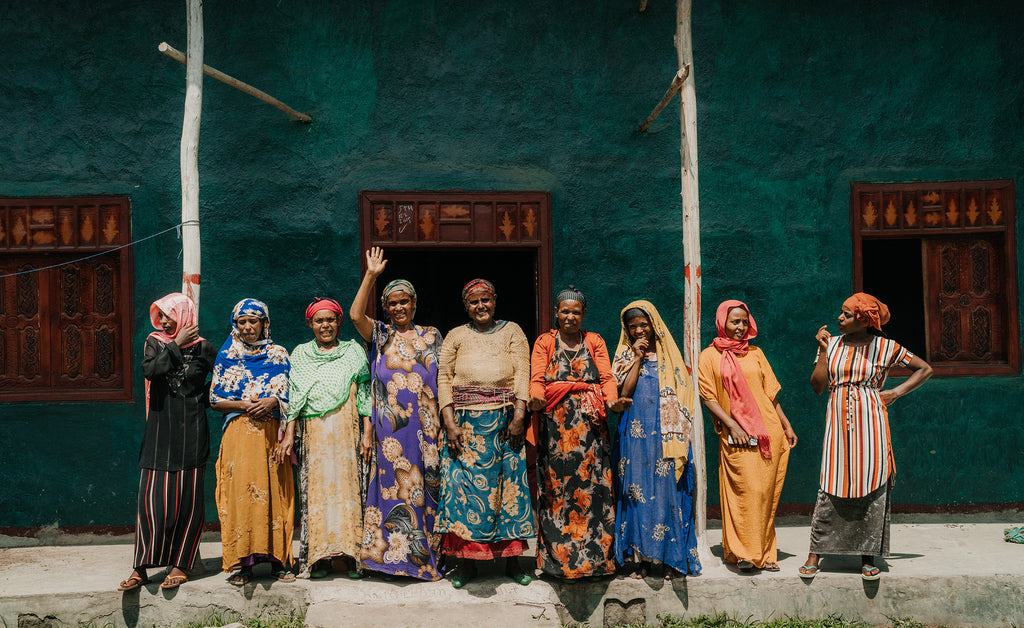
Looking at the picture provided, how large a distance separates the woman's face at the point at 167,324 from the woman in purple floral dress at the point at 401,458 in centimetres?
95

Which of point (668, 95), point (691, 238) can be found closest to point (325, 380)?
point (691, 238)

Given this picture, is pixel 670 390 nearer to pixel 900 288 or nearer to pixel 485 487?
pixel 485 487

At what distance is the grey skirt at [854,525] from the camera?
432 centimetres

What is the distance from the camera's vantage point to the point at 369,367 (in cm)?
448

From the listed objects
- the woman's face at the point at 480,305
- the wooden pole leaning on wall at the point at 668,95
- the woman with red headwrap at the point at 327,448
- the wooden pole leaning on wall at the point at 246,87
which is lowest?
the woman with red headwrap at the point at 327,448

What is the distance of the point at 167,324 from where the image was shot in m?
4.34

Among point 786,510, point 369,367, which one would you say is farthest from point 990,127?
point 369,367

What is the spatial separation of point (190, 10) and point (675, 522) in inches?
151

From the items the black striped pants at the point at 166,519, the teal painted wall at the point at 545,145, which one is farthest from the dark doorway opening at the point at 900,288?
the black striped pants at the point at 166,519

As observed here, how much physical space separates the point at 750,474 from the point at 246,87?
145 inches

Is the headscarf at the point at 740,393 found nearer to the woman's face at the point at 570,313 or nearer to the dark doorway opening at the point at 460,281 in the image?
the woman's face at the point at 570,313

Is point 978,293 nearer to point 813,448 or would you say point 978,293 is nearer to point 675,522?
point 813,448

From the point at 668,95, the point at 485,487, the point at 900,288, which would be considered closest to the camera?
the point at 485,487

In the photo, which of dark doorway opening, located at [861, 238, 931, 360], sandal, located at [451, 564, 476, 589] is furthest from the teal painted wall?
dark doorway opening, located at [861, 238, 931, 360]
